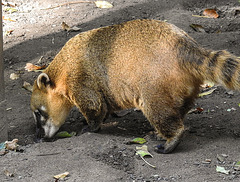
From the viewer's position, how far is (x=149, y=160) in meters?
4.28

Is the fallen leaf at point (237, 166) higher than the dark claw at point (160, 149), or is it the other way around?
the fallen leaf at point (237, 166)

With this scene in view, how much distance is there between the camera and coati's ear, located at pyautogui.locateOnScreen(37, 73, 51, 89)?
5074 mm

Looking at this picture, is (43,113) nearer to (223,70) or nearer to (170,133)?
(170,133)

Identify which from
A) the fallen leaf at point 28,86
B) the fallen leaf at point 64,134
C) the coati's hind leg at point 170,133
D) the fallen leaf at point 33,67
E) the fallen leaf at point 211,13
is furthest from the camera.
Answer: the fallen leaf at point 211,13

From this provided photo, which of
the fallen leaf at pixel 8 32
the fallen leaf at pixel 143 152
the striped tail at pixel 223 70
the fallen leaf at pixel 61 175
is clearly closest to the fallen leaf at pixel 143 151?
the fallen leaf at pixel 143 152

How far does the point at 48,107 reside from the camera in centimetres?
A: 528

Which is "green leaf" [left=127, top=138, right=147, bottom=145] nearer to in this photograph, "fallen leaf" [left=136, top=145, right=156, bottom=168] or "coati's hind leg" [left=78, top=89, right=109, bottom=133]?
"fallen leaf" [left=136, top=145, right=156, bottom=168]

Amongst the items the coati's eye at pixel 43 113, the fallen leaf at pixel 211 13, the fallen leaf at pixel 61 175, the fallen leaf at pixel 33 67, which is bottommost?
the coati's eye at pixel 43 113

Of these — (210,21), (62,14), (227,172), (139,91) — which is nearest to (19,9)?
(62,14)

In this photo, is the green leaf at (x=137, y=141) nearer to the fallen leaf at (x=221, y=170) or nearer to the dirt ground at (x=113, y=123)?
the dirt ground at (x=113, y=123)

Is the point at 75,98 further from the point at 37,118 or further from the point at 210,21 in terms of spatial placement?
the point at 210,21

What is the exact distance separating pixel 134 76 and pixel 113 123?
1.09m

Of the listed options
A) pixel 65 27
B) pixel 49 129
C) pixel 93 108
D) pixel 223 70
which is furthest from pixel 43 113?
pixel 65 27

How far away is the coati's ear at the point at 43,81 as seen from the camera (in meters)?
5.07
